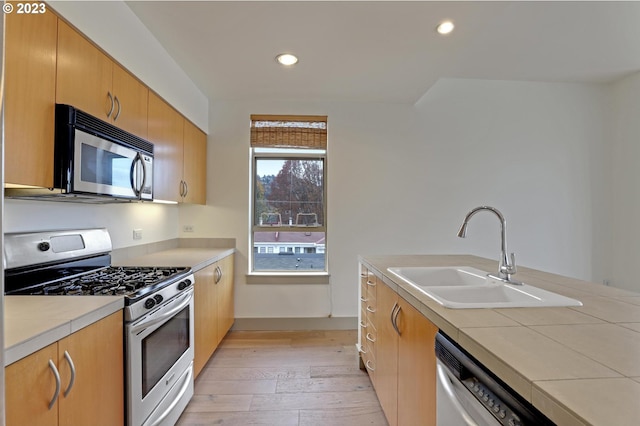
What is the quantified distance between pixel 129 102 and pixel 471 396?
2199 millimetres

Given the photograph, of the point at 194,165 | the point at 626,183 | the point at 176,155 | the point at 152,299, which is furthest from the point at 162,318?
the point at 626,183

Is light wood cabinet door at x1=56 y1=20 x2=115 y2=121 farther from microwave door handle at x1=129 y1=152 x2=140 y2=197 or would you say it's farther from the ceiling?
the ceiling

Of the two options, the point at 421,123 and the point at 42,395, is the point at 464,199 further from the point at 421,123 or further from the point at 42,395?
the point at 42,395

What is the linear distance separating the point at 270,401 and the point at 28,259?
161 centimetres

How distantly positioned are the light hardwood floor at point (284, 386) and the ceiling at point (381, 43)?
253cm

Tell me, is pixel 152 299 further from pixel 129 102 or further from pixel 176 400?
pixel 129 102

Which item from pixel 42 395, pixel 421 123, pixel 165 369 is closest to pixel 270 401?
pixel 165 369

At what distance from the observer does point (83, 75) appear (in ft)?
4.57

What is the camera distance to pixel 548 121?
3.33 meters

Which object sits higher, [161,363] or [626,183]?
[626,183]

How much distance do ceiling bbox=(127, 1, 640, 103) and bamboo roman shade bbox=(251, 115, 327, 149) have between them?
263 millimetres

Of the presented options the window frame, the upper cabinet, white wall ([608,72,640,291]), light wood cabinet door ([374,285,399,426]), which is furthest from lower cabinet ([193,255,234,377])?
white wall ([608,72,640,291])

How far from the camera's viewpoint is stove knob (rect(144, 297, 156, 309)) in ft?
4.53

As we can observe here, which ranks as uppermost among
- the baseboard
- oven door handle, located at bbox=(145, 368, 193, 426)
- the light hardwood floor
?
oven door handle, located at bbox=(145, 368, 193, 426)
